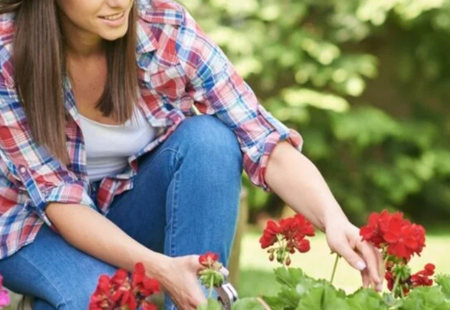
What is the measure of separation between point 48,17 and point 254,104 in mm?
493

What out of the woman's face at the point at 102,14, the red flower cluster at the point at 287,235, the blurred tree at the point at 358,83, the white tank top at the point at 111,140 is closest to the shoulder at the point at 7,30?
the woman's face at the point at 102,14

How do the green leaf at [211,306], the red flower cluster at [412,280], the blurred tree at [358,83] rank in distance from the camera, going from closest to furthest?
the green leaf at [211,306]
the red flower cluster at [412,280]
the blurred tree at [358,83]

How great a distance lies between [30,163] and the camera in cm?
241

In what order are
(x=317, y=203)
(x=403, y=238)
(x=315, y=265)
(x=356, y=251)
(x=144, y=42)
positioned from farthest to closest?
1. (x=315, y=265)
2. (x=144, y=42)
3. (x=317, y=203)
4. (x=356, y=251)
5. (x=403, y=238)

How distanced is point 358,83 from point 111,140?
380cm

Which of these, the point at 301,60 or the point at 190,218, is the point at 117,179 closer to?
the point at 190,218

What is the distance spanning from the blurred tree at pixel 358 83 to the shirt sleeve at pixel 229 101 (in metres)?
3.60

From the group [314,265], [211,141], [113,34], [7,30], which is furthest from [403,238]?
[314,265]

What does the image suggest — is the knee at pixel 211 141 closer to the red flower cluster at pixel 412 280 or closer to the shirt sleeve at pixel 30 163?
the shirt sleeve at pixel 30 163

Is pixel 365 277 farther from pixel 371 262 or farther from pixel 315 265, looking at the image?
pixel 315 265

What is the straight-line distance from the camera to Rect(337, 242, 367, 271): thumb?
2.05 m

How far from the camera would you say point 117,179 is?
260cm

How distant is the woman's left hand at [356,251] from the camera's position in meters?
2.03

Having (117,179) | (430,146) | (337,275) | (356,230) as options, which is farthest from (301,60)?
(356,230)
